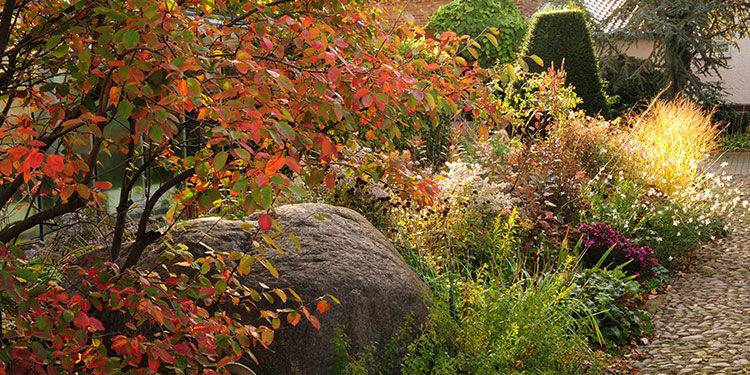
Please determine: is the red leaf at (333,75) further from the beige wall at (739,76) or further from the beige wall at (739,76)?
the beige wall at (739,76)

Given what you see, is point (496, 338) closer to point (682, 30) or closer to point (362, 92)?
point (362, 92)

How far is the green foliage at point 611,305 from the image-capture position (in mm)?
4938

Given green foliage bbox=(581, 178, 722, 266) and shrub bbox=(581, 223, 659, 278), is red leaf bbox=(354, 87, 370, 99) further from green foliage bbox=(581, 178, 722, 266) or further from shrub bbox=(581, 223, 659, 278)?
green foliage bbox=(581, 178, 722, 266)

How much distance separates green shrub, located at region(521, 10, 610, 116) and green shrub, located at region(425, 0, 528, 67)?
262cm

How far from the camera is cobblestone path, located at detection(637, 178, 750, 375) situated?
14.7ft

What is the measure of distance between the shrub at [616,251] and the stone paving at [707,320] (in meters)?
0.30

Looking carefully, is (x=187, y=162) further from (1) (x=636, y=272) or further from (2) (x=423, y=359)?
(1) (x=636, y=272)

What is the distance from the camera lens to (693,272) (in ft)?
21.7

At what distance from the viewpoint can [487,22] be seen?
622 inches

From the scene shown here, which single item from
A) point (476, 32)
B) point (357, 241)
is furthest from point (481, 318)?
point (476, 32)

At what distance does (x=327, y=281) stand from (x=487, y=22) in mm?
13363

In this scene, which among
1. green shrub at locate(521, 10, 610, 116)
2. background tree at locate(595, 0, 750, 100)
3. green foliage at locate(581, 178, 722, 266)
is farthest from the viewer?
background tree at locate(595, 0, 750, 100)

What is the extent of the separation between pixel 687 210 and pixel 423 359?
A: 490 centimetres

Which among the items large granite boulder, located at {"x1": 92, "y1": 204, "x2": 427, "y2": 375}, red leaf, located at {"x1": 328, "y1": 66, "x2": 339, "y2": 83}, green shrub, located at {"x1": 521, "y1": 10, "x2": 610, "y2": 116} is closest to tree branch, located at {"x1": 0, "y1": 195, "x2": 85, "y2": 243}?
large granite boulder, located at {"x1": 92, "y1": 204, "x2": 427, "y2": 375}
